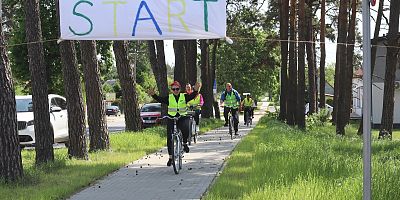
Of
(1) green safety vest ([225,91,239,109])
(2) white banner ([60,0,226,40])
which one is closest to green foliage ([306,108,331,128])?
(1) green safety vest ([225,91,239,109])

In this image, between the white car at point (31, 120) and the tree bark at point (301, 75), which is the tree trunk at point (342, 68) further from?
the white car at point (31, 120)

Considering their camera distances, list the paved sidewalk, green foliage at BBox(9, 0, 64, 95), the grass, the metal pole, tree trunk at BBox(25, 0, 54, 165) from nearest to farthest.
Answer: the metal pole, the grass, the paved sidewalk, tree trunk at BBox(25, 0, 54, 165), green foliage at BBox(9, 0, 64, 95)

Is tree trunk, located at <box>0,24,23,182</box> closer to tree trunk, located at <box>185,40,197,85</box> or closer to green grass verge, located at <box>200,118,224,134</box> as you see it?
green grass verge, located at <box>200,118,224,134</box>

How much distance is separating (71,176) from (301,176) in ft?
15.1

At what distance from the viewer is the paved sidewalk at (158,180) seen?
955 cm

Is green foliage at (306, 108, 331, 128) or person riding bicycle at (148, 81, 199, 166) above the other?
person riding bicycle at (148, 81, 199, 166)

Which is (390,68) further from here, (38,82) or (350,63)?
(38,82)

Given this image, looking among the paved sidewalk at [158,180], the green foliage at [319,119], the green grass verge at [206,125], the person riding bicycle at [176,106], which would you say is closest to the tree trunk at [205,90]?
the green grass verge at [206,125]

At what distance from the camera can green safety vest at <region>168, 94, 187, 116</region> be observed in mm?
12492

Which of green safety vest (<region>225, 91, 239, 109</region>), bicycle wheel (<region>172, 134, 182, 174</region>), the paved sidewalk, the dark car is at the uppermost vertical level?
green safety vest (<region>225, 91, 239, 109</region>)

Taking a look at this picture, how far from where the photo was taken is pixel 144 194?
9.59 m

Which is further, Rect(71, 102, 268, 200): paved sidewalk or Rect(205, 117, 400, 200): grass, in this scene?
Rect(71, 102, 268, 200): paved sidewalk

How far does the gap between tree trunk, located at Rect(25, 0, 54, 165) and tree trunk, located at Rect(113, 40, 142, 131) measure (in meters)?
8.95

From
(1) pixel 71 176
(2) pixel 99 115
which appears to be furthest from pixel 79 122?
(1) pixel 71 176
